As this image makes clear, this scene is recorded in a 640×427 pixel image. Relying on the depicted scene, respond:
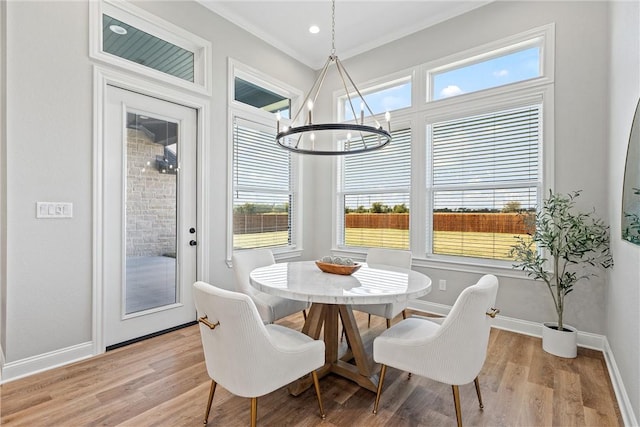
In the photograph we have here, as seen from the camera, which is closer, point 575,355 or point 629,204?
point 629,204

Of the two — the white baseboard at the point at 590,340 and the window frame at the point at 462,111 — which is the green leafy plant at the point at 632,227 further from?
the window frame at the point at 462,111

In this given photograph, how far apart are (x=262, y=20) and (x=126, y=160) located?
2.22 metres

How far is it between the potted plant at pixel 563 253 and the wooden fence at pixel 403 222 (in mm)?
247

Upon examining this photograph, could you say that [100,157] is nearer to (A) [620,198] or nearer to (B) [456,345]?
(B) [456,345]

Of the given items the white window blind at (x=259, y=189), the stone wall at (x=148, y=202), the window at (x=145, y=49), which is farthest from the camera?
the white window blind at (x=259, y=189)

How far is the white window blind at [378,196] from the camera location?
393 cm

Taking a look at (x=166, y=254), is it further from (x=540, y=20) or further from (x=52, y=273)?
(x=540, y=20)

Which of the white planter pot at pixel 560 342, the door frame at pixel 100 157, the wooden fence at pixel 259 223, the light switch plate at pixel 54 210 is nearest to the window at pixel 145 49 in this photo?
the door frame at pixel 100 157

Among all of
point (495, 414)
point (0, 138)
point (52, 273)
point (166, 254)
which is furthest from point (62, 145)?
point (495, 414)

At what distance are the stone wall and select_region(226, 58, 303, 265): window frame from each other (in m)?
0.63

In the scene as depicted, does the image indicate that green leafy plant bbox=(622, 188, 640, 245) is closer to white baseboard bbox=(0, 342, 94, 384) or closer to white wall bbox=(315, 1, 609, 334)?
white wall bbox=(315, 1, 609, 334)

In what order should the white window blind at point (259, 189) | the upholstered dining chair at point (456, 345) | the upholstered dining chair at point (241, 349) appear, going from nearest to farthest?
the upholstered dining chair at point (241, 349), the upholstered dining chair at point (456, 345), the white window blind at point (259, 189)

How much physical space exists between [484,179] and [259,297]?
8.60ft

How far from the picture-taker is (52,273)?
2.31 meters
